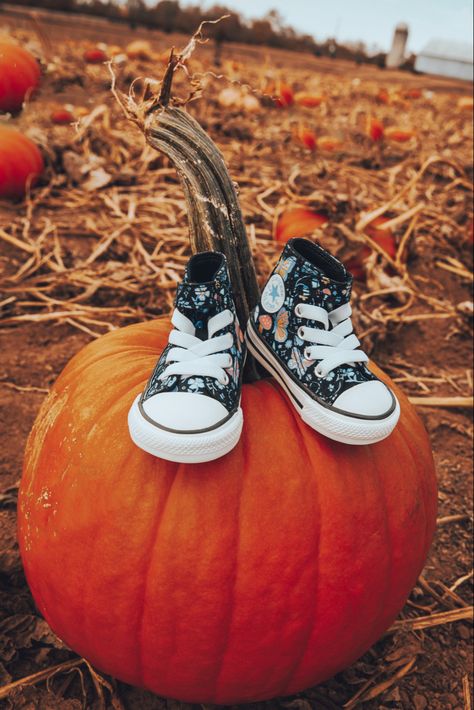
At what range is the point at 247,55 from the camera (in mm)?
21344

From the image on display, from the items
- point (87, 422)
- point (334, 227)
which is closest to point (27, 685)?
point (87, 422)

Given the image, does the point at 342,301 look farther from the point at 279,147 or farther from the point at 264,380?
the point at 279,147

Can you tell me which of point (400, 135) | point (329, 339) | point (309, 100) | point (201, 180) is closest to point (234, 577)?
point (329, 339)

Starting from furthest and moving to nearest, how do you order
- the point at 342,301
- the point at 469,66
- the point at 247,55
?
the point at 247,55, the point at 469,66, the point at 342,301

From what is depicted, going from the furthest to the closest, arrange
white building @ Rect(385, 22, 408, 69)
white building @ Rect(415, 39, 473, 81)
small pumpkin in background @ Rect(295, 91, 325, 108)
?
white building @ Rect(385, 22, 408, 69), white building @ Rect(415, 39, 473, 81), small pumpkin in background @ Rect(295, 91, 325, 108)

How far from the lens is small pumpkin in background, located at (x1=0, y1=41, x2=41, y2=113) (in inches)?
117

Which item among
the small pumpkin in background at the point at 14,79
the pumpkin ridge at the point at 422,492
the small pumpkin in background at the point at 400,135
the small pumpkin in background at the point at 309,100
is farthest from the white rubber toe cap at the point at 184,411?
the small pumpkin in background at the point at 309,100

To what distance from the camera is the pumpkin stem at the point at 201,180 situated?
1781 mm

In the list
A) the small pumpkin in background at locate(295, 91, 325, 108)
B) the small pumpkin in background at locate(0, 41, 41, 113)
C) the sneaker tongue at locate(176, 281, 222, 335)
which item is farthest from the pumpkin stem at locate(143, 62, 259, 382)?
the small pumpkin in background at locate(295, 91, 325, 108)

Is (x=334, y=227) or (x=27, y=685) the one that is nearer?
(x=27, y=685)

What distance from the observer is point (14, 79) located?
306 cm

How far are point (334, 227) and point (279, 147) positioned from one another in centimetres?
301

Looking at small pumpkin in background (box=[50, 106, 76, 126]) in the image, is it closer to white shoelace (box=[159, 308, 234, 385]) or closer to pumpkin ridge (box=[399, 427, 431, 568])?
white shoelace (box=[159, 308, 234, 385])

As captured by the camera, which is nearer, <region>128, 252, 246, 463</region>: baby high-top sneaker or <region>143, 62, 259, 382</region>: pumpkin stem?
<region>128, 252, 246, 463</region>: baby high-top sneaker
